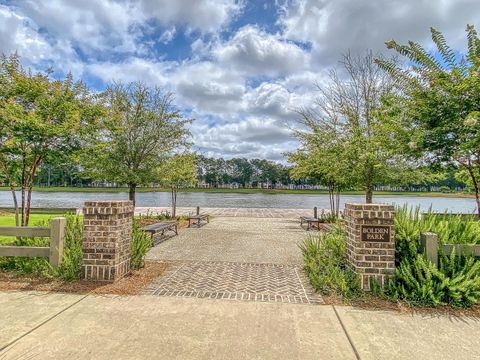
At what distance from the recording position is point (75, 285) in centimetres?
502

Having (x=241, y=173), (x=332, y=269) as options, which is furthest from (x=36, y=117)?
(x=241, y=173)

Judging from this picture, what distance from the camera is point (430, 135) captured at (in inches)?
224

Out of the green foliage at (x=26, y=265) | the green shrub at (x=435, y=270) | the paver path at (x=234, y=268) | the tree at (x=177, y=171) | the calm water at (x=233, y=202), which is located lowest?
the calm water at (x=233, y=202)

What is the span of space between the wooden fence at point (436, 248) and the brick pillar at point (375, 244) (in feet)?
1.72

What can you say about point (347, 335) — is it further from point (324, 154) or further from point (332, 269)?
point (324, 154)

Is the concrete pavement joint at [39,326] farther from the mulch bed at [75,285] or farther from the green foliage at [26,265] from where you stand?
the green foliage at [26,265]

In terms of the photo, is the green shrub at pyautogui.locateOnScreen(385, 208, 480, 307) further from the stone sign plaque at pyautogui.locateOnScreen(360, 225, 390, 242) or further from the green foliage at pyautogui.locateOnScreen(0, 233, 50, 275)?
the green foliage at pyautogui.locateOnScreen(0, 233, 50, 275)

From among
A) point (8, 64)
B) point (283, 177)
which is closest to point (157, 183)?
point (8, 64)

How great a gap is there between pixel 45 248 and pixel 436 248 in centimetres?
629

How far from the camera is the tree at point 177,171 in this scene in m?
14.0

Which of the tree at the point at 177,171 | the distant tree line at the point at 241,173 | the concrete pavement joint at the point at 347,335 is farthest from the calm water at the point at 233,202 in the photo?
the distant tree line at the point at 241,173

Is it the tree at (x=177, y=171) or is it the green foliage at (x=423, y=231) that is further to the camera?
the tree at (x=177, y=171)

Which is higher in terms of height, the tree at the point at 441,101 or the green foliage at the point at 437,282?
the tree at the point at 441,101

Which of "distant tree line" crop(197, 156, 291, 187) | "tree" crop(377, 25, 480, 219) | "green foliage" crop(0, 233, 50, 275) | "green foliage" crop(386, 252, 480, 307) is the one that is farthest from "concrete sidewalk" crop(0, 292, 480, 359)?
"distant tree line" crop(197, 156, 291, 187)
